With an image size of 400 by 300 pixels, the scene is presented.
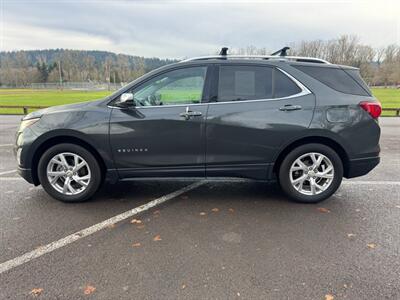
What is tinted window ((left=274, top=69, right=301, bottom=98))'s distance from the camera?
13.3ft

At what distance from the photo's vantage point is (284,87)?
4082 millimetres

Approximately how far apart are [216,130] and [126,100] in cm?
119

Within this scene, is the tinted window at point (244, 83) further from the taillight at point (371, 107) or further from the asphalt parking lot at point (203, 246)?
the asphalt parking lot at point (203, 246)

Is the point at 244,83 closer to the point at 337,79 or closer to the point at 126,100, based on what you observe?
the point at 337,79

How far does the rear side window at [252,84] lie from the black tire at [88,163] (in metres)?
1.86

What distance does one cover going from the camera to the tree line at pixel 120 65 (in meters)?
68.5

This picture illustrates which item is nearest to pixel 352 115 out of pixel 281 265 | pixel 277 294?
pixel 281 265

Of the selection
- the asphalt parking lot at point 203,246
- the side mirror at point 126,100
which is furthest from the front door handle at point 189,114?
the asphalt parking lot at point 203,246

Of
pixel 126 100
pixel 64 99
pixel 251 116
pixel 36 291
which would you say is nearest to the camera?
pixel 36 291

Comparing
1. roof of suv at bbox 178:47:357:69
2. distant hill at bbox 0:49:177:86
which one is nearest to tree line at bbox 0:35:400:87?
distant hill at bbox 0:49:177:86

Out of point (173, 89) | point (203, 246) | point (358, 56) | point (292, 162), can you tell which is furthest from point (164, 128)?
point (358, 56)

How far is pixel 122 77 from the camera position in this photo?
104250 mm

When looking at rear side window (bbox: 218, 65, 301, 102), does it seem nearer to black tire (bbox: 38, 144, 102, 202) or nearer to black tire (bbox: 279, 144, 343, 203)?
black tire (bbox: 279, 144, 343, 203)

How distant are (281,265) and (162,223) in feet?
4.71
